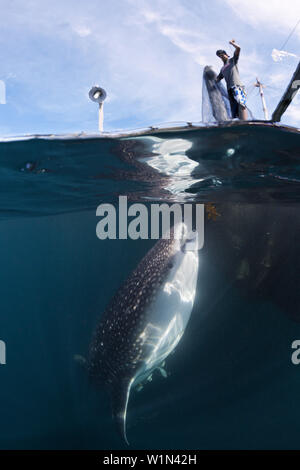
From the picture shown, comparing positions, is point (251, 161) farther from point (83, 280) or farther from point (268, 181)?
point (83, 280)

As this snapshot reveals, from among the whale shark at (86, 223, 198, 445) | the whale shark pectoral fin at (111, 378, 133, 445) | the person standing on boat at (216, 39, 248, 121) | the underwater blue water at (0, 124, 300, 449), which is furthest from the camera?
the underwater blue water at (0, 124, 300, 449)

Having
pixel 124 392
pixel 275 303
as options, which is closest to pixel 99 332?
pixel 124 392

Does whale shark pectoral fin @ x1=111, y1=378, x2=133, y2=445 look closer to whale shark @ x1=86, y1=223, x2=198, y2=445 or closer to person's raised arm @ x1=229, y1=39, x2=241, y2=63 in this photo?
whale shark @ x1=86, y1=223, x2=198, y2=445

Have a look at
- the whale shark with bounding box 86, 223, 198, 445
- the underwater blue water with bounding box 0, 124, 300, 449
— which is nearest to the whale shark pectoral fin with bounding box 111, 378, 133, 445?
the whale shark with bounding box 86, 223, 198, 445

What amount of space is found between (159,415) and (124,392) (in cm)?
383

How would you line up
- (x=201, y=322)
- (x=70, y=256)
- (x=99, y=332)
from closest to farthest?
(x=99, y=332)
(x=201, y=322)
(x=70, y=256)

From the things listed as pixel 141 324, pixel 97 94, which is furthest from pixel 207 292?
pixel 97 94

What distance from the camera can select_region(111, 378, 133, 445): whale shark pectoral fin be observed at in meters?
5.72

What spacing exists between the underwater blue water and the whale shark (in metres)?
1.89

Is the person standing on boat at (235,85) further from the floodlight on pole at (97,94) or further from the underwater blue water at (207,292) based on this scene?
the floodlight on pole at (97,94)

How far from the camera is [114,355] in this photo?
589 centimetres

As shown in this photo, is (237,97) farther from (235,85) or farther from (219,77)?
(219,77)

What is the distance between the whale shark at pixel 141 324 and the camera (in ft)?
19.1

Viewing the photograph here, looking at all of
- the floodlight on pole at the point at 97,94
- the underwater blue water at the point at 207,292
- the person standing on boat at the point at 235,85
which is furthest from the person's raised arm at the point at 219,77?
the floodlight on pole at the point at 97,94
